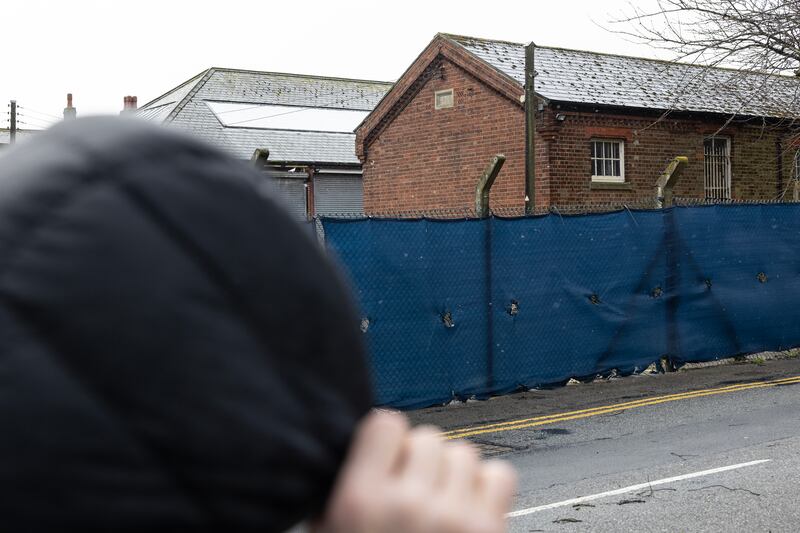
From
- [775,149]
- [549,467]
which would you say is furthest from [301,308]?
[775,149]

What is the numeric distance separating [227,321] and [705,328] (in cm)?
1360

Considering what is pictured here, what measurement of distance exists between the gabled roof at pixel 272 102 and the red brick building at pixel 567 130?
10.4 metres

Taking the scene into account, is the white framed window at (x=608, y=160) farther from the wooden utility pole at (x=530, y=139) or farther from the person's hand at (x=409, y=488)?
the person's hand at (x=409, y=488)

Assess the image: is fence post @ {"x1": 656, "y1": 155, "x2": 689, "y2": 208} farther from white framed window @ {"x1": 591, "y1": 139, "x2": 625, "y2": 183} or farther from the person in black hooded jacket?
the person in black hooded jacket

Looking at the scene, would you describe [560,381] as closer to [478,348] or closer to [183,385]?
[478,348]

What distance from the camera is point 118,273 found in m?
0.59

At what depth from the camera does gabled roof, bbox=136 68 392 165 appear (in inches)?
1545

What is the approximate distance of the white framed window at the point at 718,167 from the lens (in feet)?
85.9

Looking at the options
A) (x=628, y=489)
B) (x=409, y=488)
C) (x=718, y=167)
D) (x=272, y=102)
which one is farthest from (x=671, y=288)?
(x=272, y=102)

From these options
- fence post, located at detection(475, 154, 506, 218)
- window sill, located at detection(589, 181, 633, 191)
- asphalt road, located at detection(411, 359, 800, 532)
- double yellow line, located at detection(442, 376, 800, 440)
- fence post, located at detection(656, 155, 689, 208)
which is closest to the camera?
asphalt road, located at detection(411, 359, 800, 532)

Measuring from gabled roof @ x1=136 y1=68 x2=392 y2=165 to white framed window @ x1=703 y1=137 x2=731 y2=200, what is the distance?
15.4 metres

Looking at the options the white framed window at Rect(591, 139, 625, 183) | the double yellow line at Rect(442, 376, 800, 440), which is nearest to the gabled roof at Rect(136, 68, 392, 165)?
the white framed window at Rect(591, 139, 625, 183)

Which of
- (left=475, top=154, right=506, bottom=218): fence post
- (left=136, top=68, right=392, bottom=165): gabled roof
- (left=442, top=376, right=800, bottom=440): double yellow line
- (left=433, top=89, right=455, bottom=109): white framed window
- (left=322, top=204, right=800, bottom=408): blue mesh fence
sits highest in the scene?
(left=136, top=68, right=392, bottom=165): gabled roof

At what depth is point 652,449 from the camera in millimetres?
8633
